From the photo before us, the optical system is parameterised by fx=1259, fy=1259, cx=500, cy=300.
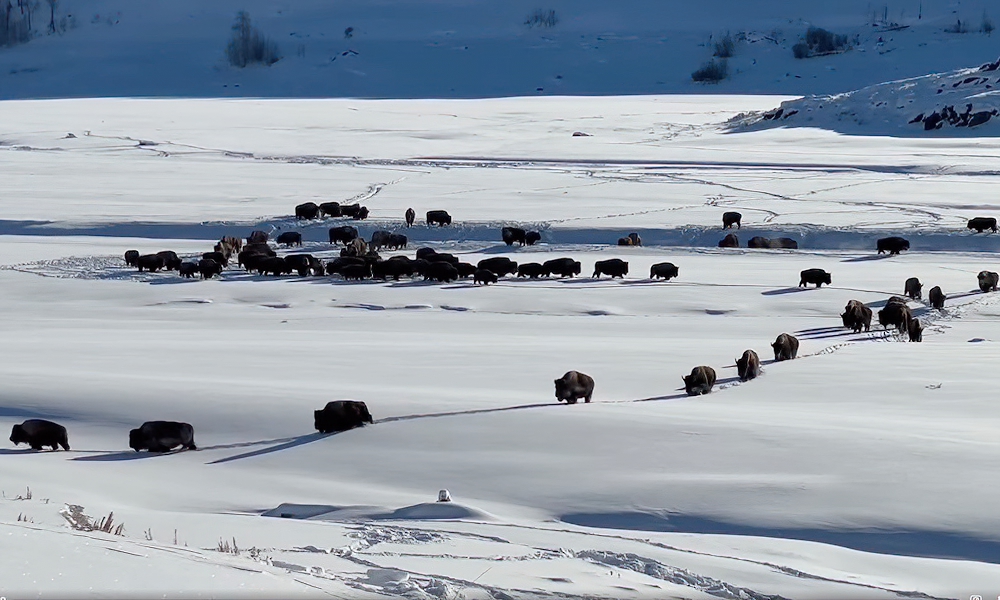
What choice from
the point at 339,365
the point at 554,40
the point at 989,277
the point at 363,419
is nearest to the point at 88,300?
the point at 339,365

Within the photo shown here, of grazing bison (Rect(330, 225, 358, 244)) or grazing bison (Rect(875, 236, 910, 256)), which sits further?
grazing bison (Rect(330, 225, 358, 244))

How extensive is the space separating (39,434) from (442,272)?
29.1 ft

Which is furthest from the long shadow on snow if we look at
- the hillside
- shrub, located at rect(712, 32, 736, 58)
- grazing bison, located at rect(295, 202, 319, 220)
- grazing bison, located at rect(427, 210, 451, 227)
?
shrub, located at rect(712, 32, 736, 58)

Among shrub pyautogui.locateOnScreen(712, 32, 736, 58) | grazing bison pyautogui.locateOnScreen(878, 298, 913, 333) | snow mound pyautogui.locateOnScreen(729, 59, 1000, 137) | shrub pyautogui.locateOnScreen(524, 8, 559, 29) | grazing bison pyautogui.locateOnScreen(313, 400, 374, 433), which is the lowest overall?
grazing bison pyautogui.locateOnScreen(313, 400, 374, 433)

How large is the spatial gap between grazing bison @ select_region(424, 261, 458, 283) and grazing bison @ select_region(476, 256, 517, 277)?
0.38 meters

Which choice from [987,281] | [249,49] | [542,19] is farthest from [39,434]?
[542,19]

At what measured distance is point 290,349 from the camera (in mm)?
11906

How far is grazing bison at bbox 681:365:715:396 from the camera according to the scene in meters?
9.72

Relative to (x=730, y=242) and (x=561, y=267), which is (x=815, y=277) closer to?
(x=561, y=267)

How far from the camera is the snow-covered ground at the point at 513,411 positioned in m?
5.22

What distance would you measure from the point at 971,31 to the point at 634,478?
74.1m

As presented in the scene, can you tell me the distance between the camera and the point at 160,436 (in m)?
8.12

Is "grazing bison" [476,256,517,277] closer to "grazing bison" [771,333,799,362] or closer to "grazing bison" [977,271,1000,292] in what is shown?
"grazing bison" [977,271,1000,292]

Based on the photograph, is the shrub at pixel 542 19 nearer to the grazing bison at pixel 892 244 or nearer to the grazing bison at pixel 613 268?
the grazing bison at pixel 892 244
